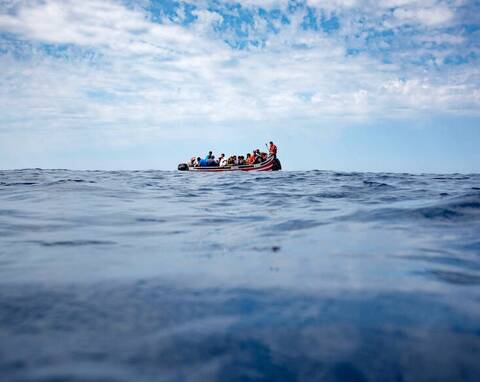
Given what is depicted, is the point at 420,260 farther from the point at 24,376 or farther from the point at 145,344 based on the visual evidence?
the point at 24,376

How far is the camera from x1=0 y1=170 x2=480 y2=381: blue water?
4.88 ft

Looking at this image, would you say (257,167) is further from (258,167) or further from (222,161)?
(222,161)

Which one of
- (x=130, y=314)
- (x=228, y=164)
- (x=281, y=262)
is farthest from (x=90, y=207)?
(x=228, y=164)

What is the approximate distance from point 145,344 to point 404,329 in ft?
4.17

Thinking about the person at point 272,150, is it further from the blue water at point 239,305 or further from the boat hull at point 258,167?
the blue water at point 239,305

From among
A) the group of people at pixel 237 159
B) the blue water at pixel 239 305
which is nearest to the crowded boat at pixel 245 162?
the group of people at pixel 237 159

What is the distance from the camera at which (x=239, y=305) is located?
2156 mm

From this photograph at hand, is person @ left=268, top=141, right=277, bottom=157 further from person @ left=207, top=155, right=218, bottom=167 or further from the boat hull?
person @ left=207, top=155, right=218, bottom=167

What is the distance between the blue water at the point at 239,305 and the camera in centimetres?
149

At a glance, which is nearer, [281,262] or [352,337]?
[352,337]

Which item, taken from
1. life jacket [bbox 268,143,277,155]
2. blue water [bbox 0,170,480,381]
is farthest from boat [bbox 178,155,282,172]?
blue water [bbox 0,170,480,381]

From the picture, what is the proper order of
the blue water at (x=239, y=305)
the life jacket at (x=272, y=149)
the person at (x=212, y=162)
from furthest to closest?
the person at (x=212, y=162)
the life jacket at (x=272, y=149)
the blue water at (x=239, y=305)

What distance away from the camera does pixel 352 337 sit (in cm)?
173

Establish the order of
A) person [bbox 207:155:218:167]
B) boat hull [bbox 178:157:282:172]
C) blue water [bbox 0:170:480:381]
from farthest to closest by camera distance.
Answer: person [bbox 207:155:218:167] < boat hull [bbox 178:157:282:172] < blue water [bbox 0:170:480:381]
